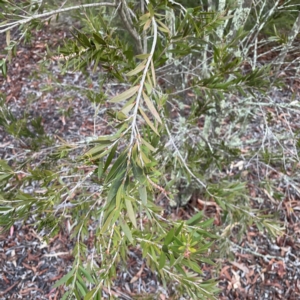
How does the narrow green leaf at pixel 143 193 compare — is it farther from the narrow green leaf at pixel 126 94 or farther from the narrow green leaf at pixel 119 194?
the narrow green leaf at pixel 126 94

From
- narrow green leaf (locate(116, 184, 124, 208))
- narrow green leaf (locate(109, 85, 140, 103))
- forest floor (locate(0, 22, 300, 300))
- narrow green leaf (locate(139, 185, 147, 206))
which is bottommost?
forest floor (locate(0, 22, 300, 300))

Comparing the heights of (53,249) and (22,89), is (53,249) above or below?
below

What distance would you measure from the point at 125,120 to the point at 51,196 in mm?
576

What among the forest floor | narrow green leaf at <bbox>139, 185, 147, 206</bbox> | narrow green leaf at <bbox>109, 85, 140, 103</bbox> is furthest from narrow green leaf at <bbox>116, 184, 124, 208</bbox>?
the forest floor

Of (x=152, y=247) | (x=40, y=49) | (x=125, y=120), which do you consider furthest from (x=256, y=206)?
(x=40, y=49)

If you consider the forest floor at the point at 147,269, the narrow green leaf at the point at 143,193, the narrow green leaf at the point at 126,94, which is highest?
the narrow green leaf at the point at 126,94

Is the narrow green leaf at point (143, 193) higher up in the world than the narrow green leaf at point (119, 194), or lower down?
lower down

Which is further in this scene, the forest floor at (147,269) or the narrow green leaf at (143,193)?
the forest floor at (147,269)

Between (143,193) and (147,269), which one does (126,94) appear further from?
(147,269)

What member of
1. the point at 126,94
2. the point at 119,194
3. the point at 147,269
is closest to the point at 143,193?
the point at 119,194

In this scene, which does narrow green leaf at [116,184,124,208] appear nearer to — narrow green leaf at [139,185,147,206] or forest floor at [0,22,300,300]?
narrow green leaf at [139,185,147,206]

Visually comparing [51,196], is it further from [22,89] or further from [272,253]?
[22,89]

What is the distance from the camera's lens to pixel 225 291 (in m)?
2.21

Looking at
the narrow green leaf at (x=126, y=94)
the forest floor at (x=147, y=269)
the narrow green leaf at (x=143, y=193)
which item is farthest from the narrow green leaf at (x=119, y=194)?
the forest floor at (x=147, y=269)
